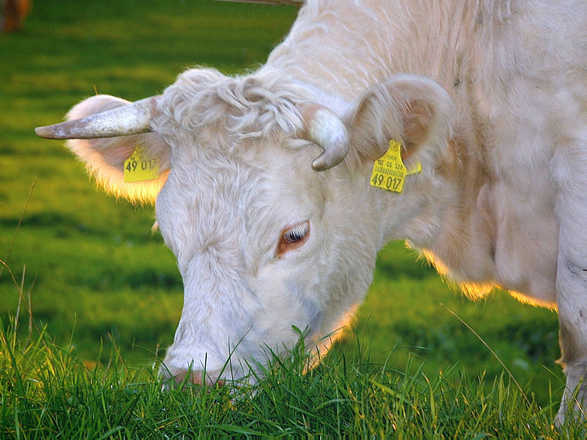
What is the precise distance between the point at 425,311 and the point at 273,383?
348 cm

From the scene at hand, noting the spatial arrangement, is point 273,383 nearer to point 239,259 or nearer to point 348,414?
point 348,414

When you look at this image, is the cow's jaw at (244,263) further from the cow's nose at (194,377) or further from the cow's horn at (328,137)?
the cow's horn at (328,137)

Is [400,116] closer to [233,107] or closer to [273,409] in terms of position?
[233,107]

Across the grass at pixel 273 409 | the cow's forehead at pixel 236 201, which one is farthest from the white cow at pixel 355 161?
the grass at pixel 273 409

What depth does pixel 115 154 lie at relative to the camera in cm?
401

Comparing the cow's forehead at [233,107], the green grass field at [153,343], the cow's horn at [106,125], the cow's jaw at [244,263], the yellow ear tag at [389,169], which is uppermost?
the cow's forehead at [233,107]

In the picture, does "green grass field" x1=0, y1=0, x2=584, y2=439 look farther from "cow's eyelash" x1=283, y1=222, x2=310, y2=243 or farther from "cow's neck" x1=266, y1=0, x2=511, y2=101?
"cow's neck" x1=266, y1=0, x2=511, y2=101

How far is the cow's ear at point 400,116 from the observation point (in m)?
3.34

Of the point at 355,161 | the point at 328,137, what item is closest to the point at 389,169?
the point at 355,161

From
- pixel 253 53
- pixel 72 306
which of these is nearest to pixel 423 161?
pixel 72 306

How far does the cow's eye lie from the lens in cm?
325

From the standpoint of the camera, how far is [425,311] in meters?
6.26

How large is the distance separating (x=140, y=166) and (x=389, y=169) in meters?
1.20

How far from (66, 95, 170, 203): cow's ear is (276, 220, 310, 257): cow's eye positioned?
33.4 inches
